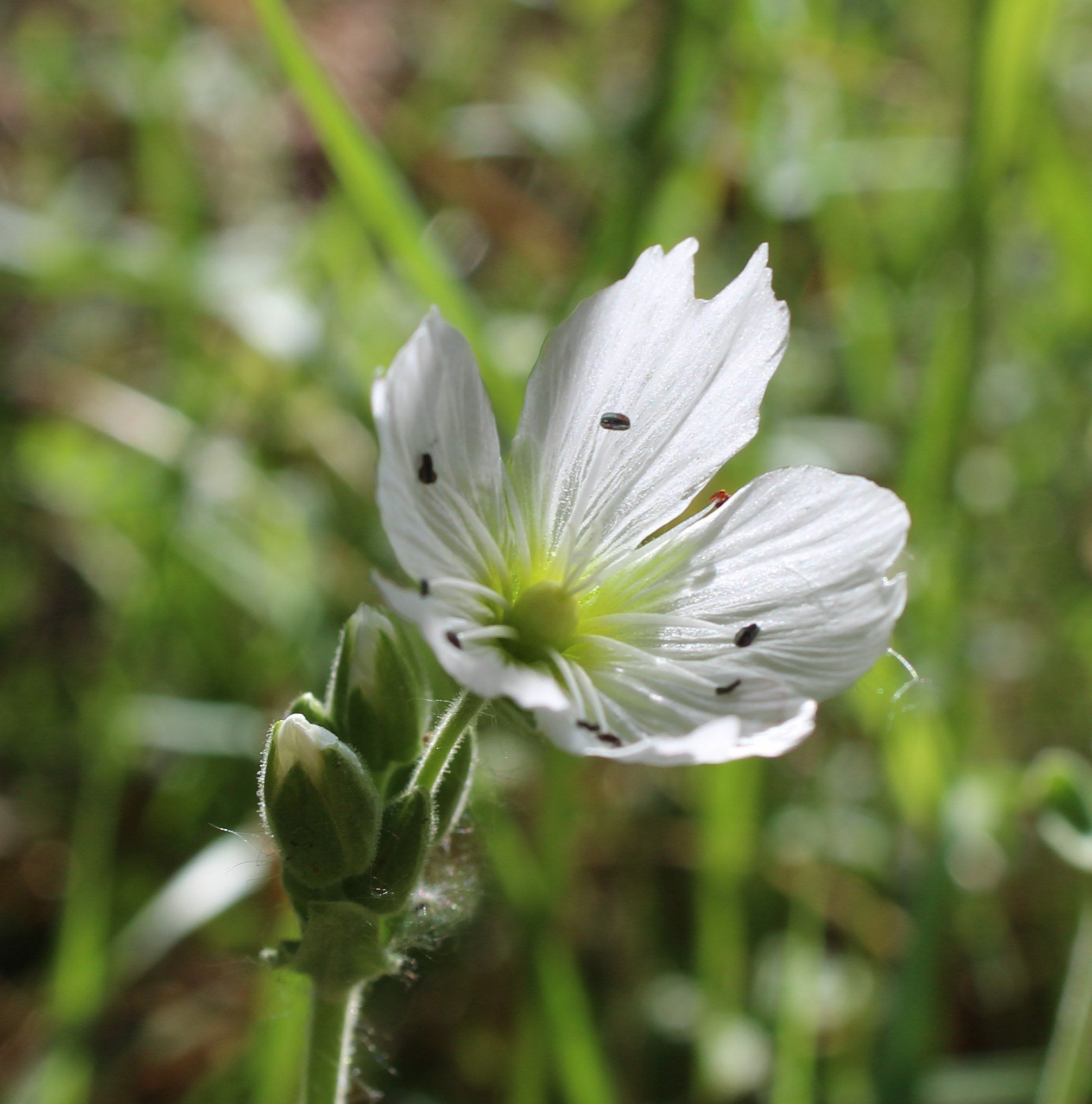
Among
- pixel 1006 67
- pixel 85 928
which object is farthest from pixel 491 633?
pixel 1006 67

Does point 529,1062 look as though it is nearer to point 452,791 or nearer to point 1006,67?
point 452,791

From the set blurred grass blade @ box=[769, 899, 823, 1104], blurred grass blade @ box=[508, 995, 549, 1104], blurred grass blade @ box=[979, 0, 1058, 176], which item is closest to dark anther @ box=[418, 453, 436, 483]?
blurred grass blade @ box=[508, 995, 549, 1104]

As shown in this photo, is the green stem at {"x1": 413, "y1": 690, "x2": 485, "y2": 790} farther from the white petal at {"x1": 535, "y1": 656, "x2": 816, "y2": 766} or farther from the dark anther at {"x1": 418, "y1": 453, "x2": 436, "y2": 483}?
the dark anther at {"x1": 418, "y1": 453, "x2": 436, "y2": 483}

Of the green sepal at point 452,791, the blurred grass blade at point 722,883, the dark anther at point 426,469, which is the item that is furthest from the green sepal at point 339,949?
the blurred grass blade at point 722,883

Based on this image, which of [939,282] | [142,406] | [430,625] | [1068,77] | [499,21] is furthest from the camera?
[499,21]

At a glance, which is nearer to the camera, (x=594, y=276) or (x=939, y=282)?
(x=594, y=276)

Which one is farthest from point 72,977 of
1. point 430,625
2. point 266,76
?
point 266,76

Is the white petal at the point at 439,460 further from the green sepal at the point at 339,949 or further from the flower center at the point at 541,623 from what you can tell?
the green sepal at the point at 339,949

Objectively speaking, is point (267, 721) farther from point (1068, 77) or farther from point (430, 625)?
point (1068, 77)
